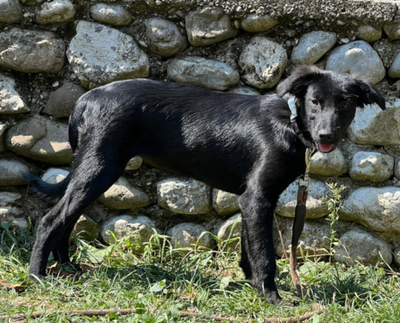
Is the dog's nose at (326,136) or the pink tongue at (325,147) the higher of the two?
the dog's nose at (326,136)

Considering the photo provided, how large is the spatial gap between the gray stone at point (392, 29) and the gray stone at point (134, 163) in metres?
1.92

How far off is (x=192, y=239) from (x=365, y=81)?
1.63 meters

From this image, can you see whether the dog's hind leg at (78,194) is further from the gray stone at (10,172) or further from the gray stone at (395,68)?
the gray stone at (395,68)

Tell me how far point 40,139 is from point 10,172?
0.31 m

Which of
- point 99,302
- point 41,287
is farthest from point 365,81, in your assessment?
point 41,287

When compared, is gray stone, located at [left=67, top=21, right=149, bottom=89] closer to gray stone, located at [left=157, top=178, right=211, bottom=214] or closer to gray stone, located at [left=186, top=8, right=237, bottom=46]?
gray stone, located at [left=186, top=8, right=237, bottom=46]

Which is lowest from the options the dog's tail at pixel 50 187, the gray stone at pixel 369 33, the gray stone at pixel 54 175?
the gray stone at pixel 54 175

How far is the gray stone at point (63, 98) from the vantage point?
3.85 m

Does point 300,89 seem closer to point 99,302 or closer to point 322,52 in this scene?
point 322,52

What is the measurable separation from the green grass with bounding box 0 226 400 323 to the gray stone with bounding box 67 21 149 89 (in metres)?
1.14

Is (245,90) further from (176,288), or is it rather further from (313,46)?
(176,288)

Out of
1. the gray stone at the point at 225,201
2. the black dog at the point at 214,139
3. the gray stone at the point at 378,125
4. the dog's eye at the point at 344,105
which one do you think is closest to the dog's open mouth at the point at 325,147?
the black dog at the point at 214,139

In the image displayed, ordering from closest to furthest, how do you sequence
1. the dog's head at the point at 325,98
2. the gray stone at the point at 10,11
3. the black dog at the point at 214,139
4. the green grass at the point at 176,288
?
1. the green grass at the point at 176,288
2. the dog's head at the point at 325,98
3. the black dog at the point at 214,139
4. the gray stone at the point at 10,11

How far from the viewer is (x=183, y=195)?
3.91 meters
